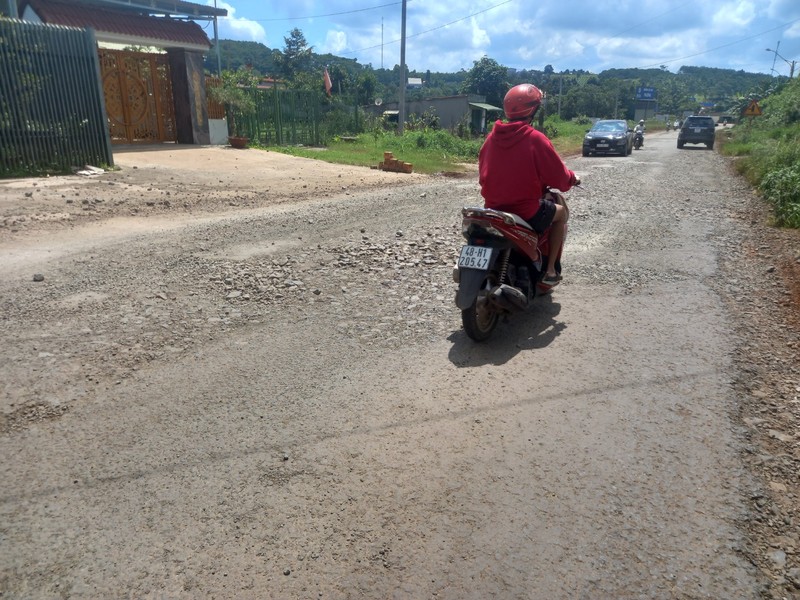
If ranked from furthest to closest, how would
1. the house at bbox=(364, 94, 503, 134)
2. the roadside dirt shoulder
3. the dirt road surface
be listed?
1. the house at bbox=(364, 94, 503, 134)
2. the roadside dirt shoulder
3. the dirt road surface

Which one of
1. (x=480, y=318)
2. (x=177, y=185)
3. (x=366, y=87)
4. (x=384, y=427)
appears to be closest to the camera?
(x=384, y=427)

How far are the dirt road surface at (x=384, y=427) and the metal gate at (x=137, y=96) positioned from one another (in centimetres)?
1154

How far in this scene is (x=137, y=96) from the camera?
57.5 feet

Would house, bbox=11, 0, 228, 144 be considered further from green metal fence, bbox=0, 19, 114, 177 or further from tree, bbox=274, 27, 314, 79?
tree, bbox=274, 27, 314, 79

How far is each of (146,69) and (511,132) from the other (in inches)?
637

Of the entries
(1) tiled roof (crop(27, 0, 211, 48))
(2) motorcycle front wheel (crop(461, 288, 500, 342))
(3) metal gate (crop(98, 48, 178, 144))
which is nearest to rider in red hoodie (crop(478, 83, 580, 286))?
(2) motorcycle front wheel (crop(461, 288, 500, 342))

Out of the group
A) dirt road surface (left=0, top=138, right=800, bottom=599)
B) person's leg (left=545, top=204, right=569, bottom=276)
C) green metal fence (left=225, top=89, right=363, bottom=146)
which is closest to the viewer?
dirt road surface (left=0, top=138, right=800, bottom=599)

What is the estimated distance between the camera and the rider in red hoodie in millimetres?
4559

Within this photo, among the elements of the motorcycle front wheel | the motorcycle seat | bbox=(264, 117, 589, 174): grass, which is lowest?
bbox=(264, 117, 589, 174): grass

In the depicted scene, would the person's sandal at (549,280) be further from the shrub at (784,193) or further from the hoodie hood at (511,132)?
the shrub at (784,193)

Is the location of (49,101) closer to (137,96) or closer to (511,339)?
(137,96)

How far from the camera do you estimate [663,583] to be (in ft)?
7.50

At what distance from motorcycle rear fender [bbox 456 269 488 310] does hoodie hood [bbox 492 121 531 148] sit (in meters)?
1.06

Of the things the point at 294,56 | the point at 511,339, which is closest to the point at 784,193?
the point at 511,339
